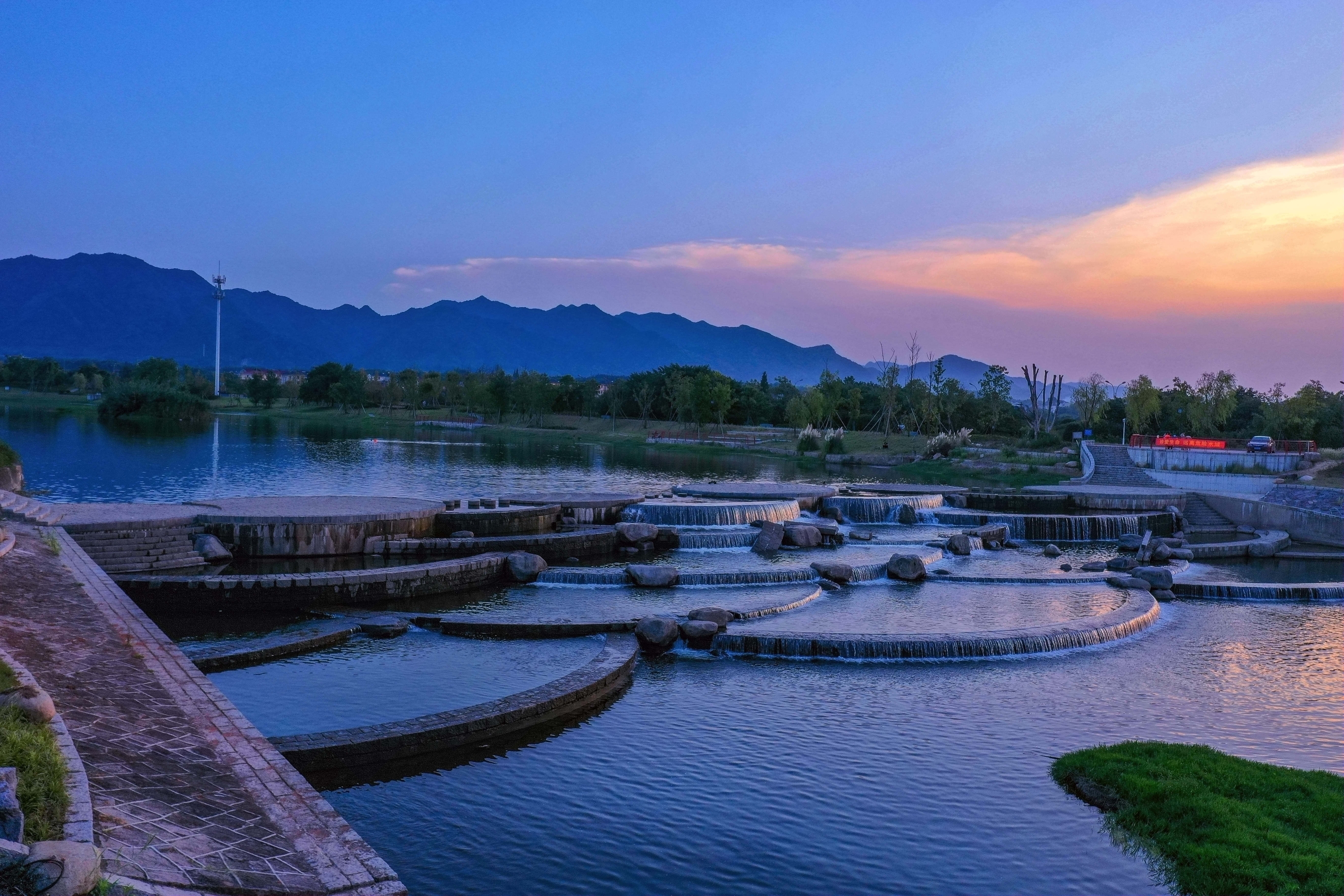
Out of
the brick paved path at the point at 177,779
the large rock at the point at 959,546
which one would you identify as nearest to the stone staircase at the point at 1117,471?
the large rock at the point at 959,546

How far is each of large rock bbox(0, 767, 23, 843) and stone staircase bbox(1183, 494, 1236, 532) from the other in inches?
1570

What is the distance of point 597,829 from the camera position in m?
9.59

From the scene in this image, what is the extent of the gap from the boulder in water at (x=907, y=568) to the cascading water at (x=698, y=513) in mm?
6874

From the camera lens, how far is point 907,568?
24.8 m

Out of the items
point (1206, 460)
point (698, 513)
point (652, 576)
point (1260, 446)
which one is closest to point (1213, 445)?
point (1260, 446)

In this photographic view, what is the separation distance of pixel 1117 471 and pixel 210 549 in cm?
3970

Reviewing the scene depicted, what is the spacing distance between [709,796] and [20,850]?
6814mm

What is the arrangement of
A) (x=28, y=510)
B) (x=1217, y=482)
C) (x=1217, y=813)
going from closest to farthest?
(x=1217, y=813)
(x=28, y=510)
(x=1217, y=482)

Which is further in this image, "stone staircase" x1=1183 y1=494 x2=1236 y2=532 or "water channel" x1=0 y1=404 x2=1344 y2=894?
"stone staircase" x1=1183 y1=494 x2=1236 y2=532

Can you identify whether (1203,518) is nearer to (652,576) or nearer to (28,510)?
(652,576)

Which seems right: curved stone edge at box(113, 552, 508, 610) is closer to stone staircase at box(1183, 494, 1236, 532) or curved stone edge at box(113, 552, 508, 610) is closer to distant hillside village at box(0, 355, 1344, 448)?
stone staircase at box(1183, 494, 1236, 532)

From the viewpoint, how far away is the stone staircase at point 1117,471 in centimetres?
4462

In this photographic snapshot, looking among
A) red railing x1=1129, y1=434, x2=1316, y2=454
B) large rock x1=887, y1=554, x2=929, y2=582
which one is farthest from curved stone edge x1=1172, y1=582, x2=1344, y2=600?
red railing x1=1129, y1=434, x2=1316, y2=454

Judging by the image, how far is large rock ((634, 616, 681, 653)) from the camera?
1677 cm
